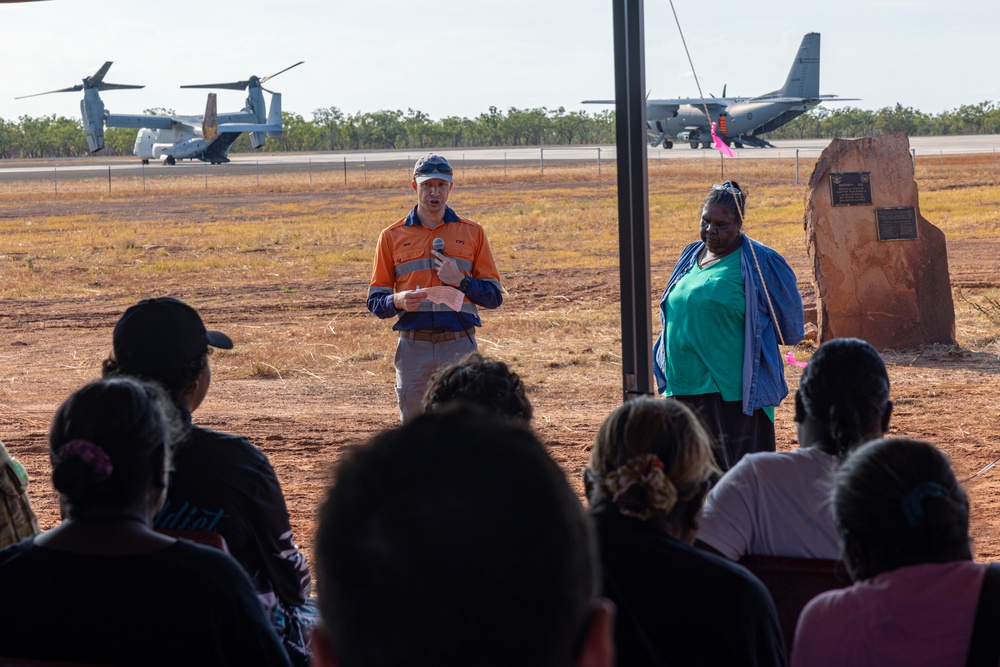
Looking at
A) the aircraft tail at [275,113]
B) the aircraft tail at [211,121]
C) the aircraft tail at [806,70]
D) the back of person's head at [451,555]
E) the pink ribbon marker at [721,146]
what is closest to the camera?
the back of person's head at [451,555]

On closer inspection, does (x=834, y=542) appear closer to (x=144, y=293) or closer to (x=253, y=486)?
(x=253, y=486)

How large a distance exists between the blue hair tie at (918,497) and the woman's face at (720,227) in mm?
2755

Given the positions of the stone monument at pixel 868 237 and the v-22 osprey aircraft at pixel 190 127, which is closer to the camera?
the stone monument at pixel 868 237

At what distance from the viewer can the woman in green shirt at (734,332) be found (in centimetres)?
448

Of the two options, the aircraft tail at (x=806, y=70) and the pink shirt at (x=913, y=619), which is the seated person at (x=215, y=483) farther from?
the aircraft tail at (x=806, y=70)

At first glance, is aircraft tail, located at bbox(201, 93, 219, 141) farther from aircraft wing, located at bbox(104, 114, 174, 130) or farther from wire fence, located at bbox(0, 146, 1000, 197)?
aircraft wing, located at bbox(104, 114, 174, 130)

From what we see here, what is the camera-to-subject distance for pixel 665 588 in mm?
1951

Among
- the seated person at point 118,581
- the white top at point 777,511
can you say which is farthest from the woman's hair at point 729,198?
the seated person at point 118,581

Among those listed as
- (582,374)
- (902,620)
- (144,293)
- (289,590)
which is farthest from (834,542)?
(144,293)

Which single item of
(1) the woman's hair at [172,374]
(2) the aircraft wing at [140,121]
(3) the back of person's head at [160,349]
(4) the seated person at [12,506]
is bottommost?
(4) the seated person at [12,506]

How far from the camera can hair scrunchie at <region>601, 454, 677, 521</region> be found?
2066mm

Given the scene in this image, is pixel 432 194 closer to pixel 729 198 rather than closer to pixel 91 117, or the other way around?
pixel 729 198

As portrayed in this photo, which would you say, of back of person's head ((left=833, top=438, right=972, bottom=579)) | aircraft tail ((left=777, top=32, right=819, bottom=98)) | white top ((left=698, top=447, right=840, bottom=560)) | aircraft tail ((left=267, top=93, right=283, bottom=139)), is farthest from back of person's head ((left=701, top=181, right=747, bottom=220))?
aircraft tail ((left=267, top=93, right=283, bottom=139))

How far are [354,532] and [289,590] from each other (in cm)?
197
